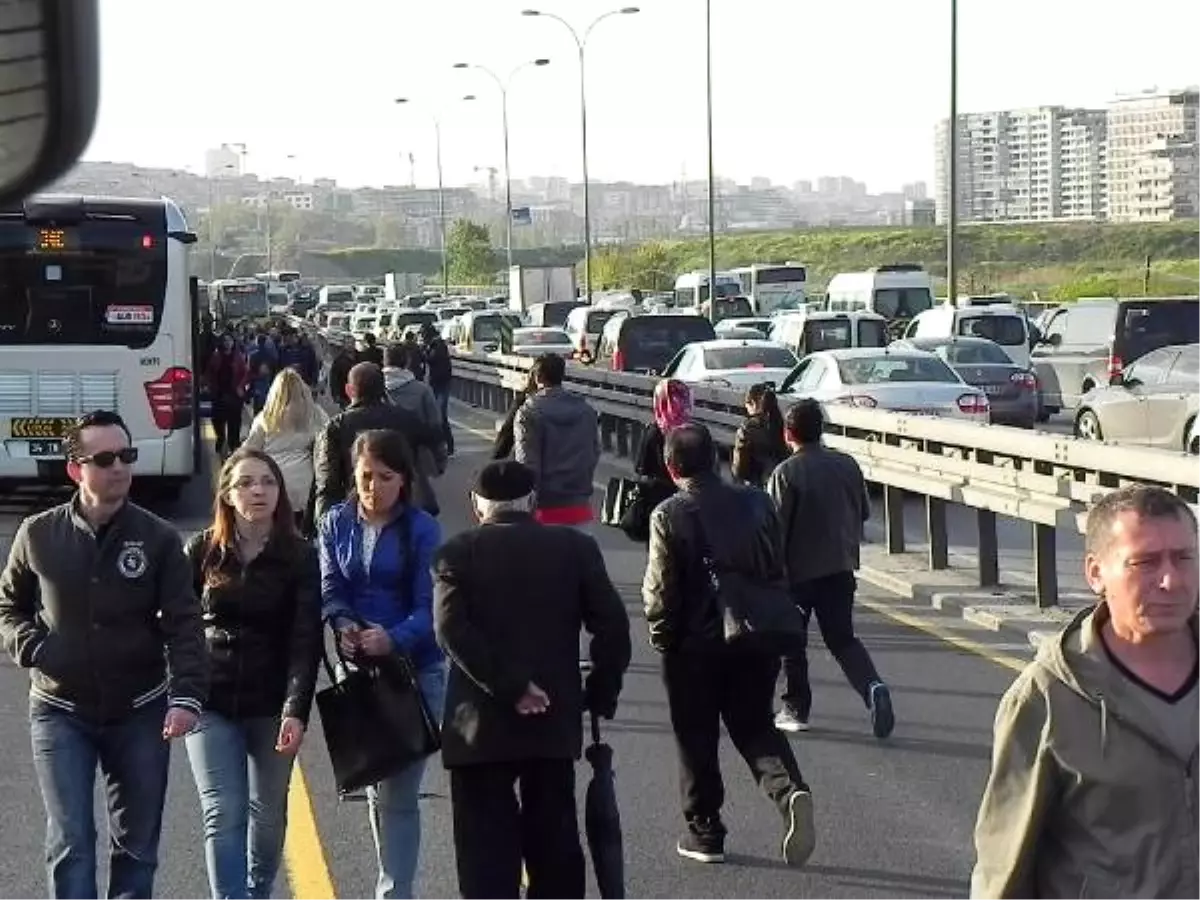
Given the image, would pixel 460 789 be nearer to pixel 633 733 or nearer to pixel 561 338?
pixel 633 733

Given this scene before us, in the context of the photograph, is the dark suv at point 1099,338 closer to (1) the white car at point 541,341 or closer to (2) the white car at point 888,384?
(2) the white car at point 888,384

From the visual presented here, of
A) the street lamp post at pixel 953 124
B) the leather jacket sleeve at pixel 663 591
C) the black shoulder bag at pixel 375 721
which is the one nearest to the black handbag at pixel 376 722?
the black shoulder bag at pixel 375 721

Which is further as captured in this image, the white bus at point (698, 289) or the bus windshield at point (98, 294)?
Answer: the white bus at point (698, 289)

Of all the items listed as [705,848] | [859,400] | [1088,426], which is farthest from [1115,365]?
[705,848]

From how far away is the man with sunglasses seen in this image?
6.37m

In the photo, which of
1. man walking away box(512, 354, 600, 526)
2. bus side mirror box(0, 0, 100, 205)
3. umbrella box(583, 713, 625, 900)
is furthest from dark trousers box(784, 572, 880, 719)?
bus side mirror box(0, 0, 100, 205)

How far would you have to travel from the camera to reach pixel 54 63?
1.88m

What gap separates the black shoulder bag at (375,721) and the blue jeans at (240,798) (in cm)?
18

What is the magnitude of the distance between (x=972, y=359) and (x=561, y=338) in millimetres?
18660

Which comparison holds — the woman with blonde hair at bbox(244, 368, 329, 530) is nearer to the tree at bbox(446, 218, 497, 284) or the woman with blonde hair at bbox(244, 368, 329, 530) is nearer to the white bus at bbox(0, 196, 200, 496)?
the white bus at bbox(0, 196, 200, 496)

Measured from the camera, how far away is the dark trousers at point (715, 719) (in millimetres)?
8016

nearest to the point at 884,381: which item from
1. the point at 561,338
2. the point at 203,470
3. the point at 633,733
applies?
the point at 203,470

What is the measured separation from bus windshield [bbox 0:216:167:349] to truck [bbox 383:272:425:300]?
3500 inches

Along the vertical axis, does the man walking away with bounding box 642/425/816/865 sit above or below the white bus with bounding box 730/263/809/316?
above
